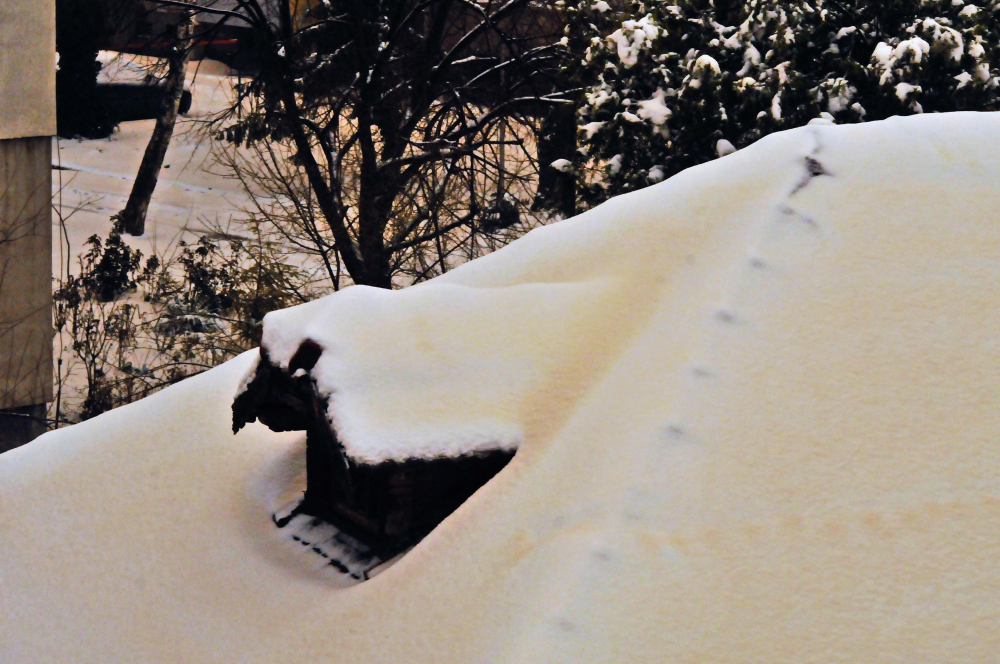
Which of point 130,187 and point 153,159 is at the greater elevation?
point 153,159

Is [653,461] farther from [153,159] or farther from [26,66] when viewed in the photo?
[153,159]

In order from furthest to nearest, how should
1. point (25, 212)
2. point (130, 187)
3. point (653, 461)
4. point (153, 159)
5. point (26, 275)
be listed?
point (130, 187) < point (153, 159) < point (26, 275) < point (25, 212) < point (653, 461)

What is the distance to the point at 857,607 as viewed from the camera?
2.32 meters

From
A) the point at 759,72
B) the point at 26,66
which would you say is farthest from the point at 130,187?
the point at 759,72

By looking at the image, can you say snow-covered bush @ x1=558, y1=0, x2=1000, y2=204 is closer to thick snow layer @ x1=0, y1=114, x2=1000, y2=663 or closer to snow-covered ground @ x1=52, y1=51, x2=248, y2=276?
thick snow layer @ x1=0, y1=114, x2=1000, y2=663

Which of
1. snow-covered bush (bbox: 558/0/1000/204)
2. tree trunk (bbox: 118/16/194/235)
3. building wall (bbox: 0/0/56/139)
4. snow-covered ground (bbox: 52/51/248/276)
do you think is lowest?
snow-covered ground (bbox: 52/51/248/276)

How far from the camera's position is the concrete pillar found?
11086mm

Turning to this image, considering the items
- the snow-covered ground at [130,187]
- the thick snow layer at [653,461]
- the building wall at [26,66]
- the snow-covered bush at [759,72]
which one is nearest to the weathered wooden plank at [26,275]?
the building wall at [26,66]

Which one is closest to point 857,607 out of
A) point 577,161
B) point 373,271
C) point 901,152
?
point 901,152

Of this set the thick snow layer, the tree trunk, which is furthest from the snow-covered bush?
the tree trunk

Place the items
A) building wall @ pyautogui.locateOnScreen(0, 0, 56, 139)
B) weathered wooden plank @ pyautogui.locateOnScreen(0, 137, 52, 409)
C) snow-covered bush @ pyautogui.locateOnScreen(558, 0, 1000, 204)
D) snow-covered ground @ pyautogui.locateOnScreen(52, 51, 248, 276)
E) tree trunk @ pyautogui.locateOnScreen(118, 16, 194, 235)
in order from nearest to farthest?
snow-covered bush @ pyautogui.locateOnScreen(558, 0, 1000, 204)
building wall @ pyautogui.locateOnScreen(0, 0, 56, 139)
weathered wooden plank @ pyautogui.locateOnScreen(0, 137, 52, 409)
tree trunk @ pyautogui.locateOnScreen(118, 16, 194, 235)
snow-covered ground @ pyautogui.locateOnScreen(52, 51, 248, 276)

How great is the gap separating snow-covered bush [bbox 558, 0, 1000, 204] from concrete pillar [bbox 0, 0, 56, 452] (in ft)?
19.0

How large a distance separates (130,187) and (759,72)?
19.9 meters

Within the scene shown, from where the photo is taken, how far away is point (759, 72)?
8.69m
